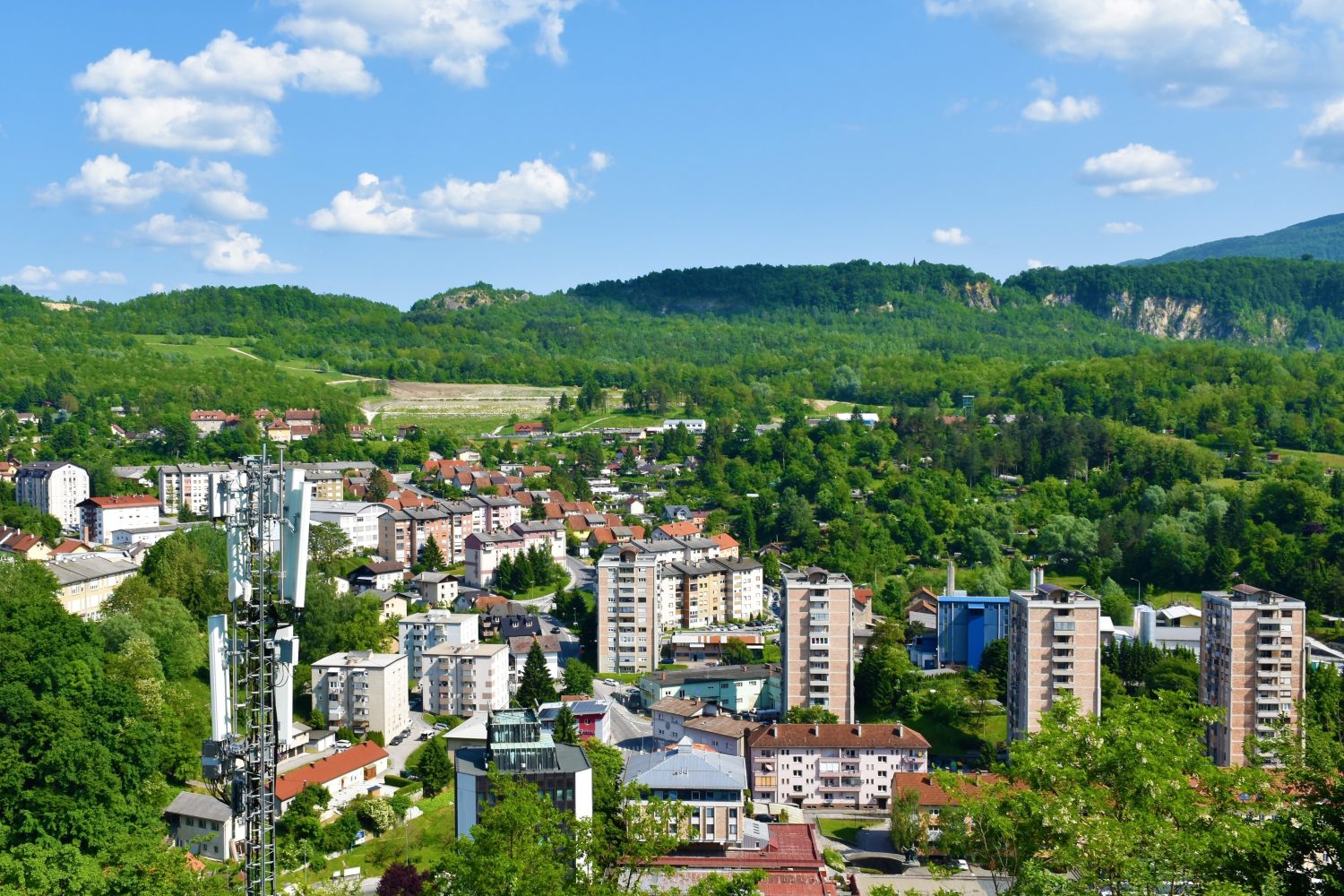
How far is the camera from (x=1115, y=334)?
103 metres

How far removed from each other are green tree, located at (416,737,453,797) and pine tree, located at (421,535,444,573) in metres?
15.0

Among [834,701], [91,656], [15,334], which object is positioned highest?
[15,334]

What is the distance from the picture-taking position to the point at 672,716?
2445 cm

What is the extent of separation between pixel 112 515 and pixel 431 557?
9780 mm

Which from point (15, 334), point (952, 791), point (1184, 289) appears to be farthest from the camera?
point (1184, 289)

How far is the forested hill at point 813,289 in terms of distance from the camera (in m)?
113

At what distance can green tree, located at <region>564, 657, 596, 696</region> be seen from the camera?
2662 centimetres

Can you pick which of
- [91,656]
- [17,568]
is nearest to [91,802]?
Answer: [91,656]

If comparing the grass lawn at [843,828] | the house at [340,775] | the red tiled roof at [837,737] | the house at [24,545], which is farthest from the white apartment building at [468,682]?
the house at [24,545]

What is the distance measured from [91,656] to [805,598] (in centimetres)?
1204

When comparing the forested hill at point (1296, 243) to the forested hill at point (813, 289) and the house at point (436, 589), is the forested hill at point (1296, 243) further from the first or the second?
the house at point (436, 589)

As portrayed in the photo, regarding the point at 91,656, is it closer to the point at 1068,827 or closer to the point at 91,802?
the point at 91,802

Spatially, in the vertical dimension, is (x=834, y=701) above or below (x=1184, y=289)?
below

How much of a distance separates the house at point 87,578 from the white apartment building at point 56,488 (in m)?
9.71
